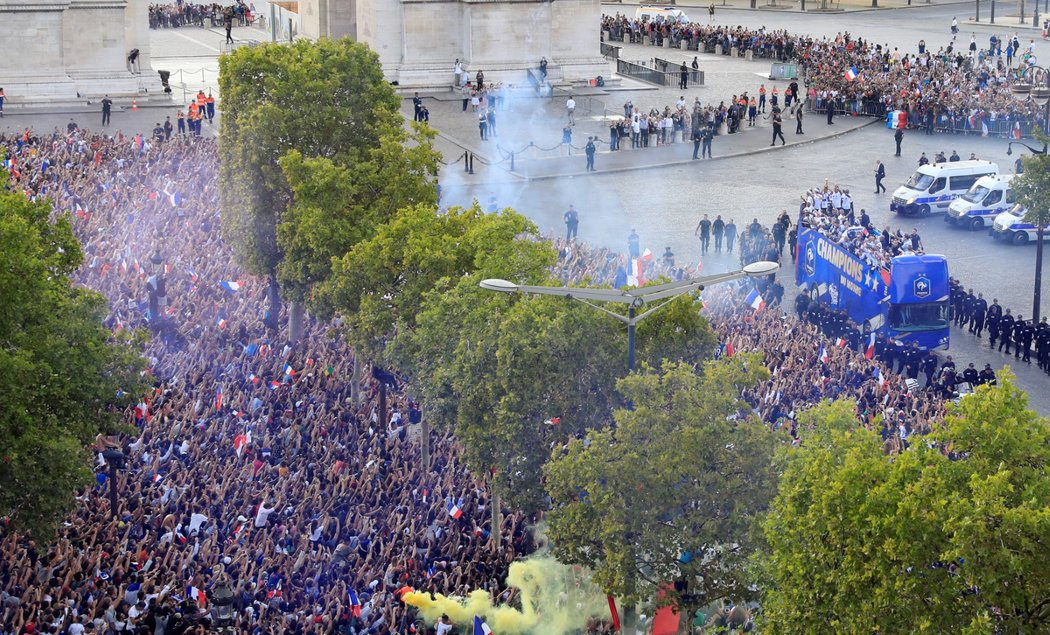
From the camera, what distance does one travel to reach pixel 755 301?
37.2m

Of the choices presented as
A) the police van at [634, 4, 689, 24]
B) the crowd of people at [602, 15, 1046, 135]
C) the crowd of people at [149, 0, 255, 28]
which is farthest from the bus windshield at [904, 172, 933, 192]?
the crowd of people at [149, 0, 255, 28]

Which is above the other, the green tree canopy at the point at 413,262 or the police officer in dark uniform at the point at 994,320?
the green tree canopy at the point at 413,262

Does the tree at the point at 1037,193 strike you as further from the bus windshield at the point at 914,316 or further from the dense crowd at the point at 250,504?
the dense crowd at the point at 250,504

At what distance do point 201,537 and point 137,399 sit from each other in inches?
110

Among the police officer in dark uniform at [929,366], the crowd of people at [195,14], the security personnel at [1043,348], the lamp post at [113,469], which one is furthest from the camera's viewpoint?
the crowd of people at [195,14]

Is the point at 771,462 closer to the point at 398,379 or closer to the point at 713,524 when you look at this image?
the point at 713,524

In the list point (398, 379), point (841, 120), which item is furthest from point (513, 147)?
point (398, 379)

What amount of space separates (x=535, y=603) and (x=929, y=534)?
28.0 feet

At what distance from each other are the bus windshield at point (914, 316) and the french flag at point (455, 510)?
14.8 meters

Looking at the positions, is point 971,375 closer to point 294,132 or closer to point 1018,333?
point 1018,333

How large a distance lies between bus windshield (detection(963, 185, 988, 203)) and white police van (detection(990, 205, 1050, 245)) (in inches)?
62.8

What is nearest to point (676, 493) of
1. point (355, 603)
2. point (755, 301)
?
point (355, 603)

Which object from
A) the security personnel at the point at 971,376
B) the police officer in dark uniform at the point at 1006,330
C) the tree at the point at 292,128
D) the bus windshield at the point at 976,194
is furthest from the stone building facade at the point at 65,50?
the security personnel at the point at 971,376

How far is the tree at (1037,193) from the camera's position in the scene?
40719 mm
